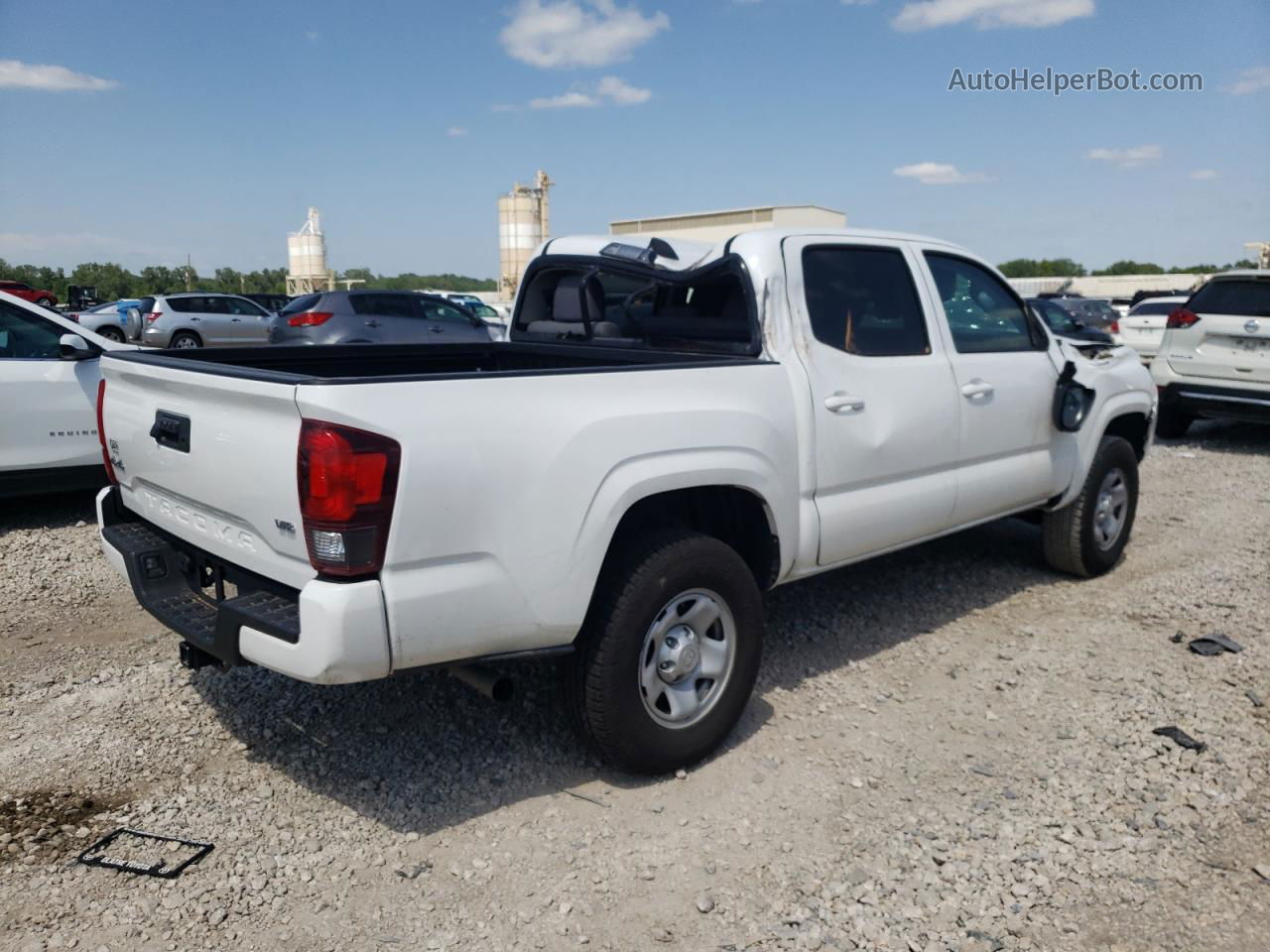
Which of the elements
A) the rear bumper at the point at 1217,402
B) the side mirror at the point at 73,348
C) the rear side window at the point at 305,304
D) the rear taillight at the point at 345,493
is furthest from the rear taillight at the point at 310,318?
the rear taillight at the point at 345,493

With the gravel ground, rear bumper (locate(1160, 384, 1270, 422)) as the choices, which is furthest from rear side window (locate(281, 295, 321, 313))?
rear bumper (locate(1160, 384, 1270, 422))

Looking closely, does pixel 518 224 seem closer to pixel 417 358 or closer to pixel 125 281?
pixel 125 281

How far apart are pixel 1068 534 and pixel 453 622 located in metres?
4.03

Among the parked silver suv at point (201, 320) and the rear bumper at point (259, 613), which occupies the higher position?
the parked silver suv at point (201, 320)

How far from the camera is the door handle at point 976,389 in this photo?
4.46 meters

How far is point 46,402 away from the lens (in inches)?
251

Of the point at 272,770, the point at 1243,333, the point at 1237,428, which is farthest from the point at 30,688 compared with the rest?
the point at 1237,428

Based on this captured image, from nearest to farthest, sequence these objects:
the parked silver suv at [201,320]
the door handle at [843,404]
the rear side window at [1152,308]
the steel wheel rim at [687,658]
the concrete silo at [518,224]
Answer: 1. the steel wheel rim at [687,658]
2. the door handle at [843,404]
3. the rear side window at [1152,308]
4. the parked silver suv at [201,320]
5. the concrete silo at [518,224]

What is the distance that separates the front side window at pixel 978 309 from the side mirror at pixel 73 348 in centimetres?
541

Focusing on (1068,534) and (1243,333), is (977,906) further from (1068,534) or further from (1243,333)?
(1243,333)

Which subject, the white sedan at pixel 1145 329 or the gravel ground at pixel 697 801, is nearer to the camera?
the gravel ground at pixel 697 801

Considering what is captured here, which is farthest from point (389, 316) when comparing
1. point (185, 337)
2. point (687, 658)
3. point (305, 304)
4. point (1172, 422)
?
point (687, 658)

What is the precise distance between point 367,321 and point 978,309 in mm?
13320

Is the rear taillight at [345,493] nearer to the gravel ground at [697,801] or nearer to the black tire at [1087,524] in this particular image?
the gravel ground at [697,801]
